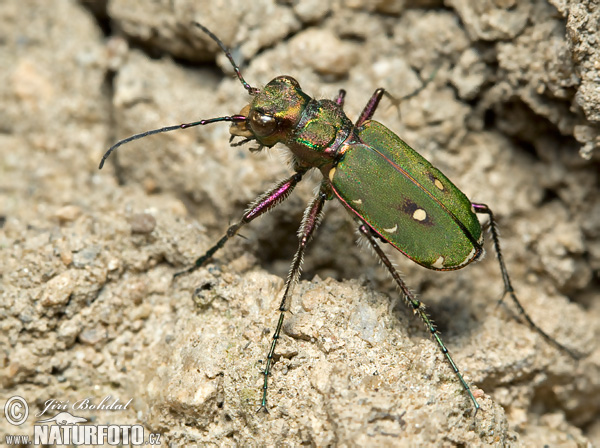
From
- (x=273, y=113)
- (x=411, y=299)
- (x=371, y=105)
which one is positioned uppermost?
(x=371, y=105)

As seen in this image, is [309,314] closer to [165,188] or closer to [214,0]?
[165,188]

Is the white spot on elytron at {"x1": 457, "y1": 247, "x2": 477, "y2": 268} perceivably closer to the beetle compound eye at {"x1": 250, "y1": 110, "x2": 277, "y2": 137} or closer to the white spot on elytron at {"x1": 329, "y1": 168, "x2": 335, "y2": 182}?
the white spot on elytron at {"x1": 329, "y1": 168, "x2": 335, "y2": 182}

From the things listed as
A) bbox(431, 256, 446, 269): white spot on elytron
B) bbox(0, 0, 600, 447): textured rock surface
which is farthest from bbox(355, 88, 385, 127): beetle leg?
bbox(431, 256, 446, 269): white spot on elytron

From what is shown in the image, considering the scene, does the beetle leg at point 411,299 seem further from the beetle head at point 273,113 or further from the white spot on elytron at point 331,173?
the beetle head at point 273,113

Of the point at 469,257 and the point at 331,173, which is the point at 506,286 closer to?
the point at 469,257

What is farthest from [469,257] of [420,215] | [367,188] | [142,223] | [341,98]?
[142,223]

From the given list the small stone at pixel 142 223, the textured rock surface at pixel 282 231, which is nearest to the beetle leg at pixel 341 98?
the textured rock surface at pixel 282 231

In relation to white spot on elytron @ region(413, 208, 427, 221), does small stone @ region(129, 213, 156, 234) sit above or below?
above
